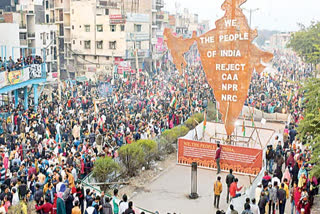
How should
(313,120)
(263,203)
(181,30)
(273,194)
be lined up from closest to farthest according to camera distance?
1. (263,203)
2. (273,194)
3. (313,120)
4. (181,30)

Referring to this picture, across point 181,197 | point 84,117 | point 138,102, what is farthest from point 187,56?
point 181,197

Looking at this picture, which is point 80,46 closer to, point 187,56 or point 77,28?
point 77,28

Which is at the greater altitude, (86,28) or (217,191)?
(86,28)

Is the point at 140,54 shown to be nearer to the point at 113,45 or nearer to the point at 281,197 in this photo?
the point at 113,45

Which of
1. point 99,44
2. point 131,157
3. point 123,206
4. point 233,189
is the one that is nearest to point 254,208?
point 233,189

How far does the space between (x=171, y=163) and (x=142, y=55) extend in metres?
31.7

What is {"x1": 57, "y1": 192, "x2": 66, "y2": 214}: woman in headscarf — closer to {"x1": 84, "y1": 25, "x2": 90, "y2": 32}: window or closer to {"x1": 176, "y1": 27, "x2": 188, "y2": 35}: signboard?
{"x1": 84, "y1": 25, "x2": 90, "y2": 32}: window

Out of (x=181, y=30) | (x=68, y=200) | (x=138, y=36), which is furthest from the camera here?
(x=181, y=30)

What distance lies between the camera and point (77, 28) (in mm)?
49031

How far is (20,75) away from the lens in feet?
77.4

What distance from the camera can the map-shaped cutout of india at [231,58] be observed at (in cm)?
1652

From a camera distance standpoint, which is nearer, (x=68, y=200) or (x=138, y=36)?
(x=68, y=200)

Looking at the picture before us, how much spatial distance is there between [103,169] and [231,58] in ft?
23.3

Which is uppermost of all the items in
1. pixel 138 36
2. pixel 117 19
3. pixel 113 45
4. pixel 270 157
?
pixel 117 19
